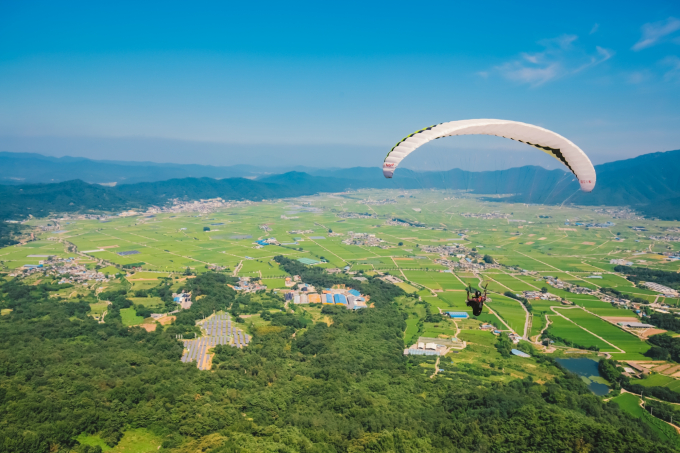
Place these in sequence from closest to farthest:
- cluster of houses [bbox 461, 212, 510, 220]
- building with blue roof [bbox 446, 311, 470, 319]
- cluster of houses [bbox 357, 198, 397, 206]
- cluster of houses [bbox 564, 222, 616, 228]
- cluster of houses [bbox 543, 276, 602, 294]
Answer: building with blue roof [bbox 446, 311, 470, 319], cluster of houses [bbox 543, 276, 602, 294], cluster of houses [bbox 564, 222, 616, 228], cluster of houses [bbox 461, 212, 510, 220], cluster of houses [bbox 357, 198, 397, 206]

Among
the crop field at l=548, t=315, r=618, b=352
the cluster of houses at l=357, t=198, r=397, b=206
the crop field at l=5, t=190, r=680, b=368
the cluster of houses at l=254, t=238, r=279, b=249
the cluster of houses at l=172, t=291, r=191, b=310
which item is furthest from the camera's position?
the cluster of houses at l=357, t=198, r=397, b=206

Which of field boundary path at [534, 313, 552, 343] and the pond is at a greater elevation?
field boundary path at [534, 313, 552, 343]

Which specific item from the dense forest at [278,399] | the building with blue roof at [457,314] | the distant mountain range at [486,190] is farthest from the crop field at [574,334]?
the distant mountain range at [486,190]

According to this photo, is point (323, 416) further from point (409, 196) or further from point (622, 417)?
point (409, 196)

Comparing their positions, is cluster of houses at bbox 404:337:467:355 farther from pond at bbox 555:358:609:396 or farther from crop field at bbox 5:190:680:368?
pond at bbox 555:358:609:396

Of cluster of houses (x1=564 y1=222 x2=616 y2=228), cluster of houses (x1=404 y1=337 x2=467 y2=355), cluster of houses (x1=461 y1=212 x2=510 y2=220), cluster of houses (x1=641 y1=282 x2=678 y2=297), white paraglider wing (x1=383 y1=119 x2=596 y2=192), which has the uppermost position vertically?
white paraglider wing (x1=383 y1=119 x2=596 y2=192)

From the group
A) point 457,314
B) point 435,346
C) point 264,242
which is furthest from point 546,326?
point 264,242

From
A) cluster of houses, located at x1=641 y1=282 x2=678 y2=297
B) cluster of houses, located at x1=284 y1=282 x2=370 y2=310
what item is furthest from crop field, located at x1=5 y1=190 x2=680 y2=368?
cluster of houses, located at x1=284 y1=282 x2=370 y2=310

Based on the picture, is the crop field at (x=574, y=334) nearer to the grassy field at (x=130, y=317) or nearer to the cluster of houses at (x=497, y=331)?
the cluster of houses at (x=497, y=331)
